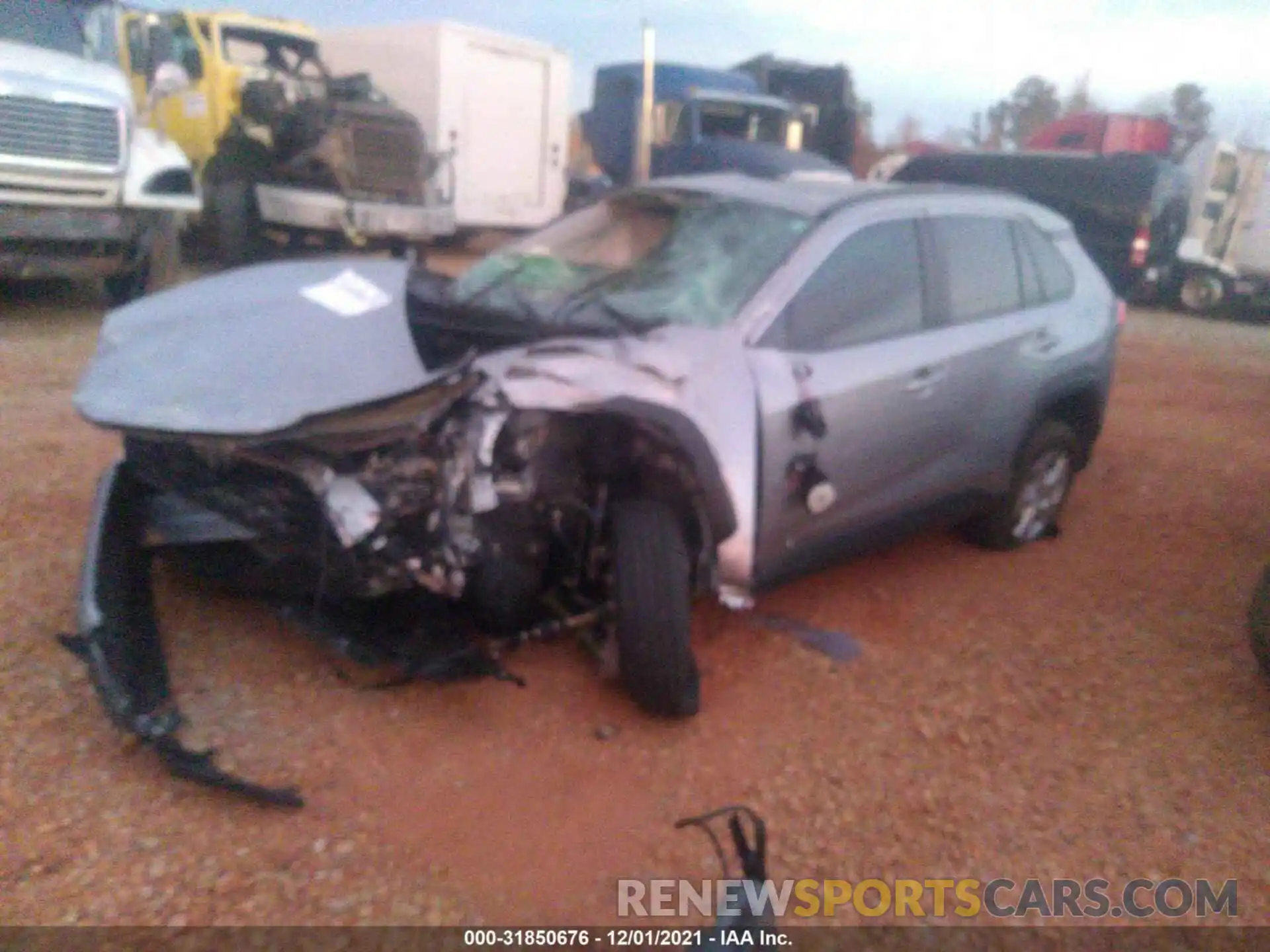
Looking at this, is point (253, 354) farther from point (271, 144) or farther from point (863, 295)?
point (271, 144)

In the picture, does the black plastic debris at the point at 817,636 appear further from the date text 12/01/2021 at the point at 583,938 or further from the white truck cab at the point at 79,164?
the white truck cab at the point at 79,164

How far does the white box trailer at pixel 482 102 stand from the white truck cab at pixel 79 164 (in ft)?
13.5

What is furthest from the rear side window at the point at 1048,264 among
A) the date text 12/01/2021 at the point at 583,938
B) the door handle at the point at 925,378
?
the date text 12/01/2021 at the point at 583,938

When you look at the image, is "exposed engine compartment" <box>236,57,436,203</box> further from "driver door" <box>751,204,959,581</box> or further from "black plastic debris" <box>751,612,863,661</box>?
"black plastic debris" <box>751,612,863,661</box>

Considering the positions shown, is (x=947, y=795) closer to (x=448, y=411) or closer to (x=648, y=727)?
(x=648, y=727)

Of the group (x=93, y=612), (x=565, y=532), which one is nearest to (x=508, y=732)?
(x=565, y=532)

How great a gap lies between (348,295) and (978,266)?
9.17ft

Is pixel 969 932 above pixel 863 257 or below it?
below

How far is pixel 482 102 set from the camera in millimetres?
12797

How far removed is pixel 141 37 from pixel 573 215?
7939mm

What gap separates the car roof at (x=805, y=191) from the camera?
4.00 meters

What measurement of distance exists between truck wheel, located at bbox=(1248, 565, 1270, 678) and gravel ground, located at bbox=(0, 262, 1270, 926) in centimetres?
20

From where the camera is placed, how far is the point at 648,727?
129 inches

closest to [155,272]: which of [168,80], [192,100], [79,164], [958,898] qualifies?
[79,164]
